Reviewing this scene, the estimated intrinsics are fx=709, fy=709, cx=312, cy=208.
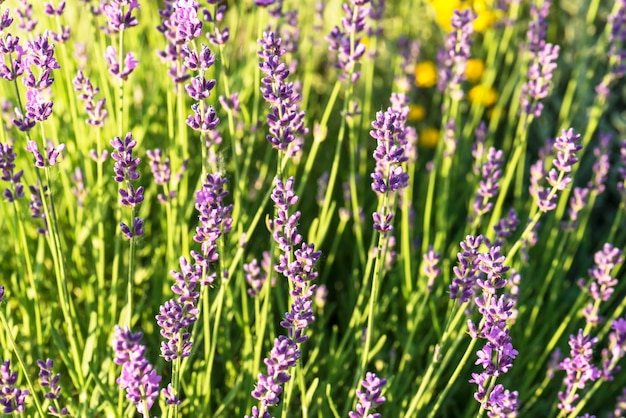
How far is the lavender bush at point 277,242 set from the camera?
171cm

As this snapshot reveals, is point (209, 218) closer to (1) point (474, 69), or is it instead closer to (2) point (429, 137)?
(2) point (429, 137)

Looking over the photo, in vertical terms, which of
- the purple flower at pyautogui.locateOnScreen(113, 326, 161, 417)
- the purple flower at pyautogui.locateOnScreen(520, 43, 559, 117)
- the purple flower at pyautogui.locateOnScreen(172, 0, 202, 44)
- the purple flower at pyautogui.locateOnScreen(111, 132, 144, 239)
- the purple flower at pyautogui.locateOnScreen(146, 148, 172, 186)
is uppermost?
the purple flower at pyautogui.locateOnScreen(172, 0, 202, 44)

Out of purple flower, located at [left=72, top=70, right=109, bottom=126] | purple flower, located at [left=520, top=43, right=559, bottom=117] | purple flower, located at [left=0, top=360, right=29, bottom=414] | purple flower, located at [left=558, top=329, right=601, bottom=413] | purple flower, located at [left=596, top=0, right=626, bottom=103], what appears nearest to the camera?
purple flower, located at [left=0, top=360, right=29, bottom=414]

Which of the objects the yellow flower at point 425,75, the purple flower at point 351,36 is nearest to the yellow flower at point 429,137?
the yellow flower at point 425,75

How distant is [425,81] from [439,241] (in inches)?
59.4

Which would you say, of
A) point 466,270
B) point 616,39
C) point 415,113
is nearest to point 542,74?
point 616,39

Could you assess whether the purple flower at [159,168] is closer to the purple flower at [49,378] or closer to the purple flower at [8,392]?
the purple flower at [49,378]

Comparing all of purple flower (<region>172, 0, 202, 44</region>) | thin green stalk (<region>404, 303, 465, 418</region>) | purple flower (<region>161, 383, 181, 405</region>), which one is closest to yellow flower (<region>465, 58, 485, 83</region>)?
thin green stalk (<region>404, 303, 465, 418</region>)

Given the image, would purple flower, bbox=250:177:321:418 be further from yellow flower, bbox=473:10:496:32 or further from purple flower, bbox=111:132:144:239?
yellow flower, bbox=473:10:496:32

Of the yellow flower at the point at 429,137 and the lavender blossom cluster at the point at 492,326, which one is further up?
the lavender blossom cluster at the point at 492,326

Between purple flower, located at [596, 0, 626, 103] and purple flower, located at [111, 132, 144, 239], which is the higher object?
purple flower, located at [596, 0, 626, 103]

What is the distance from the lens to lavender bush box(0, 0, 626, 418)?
5.59 ft

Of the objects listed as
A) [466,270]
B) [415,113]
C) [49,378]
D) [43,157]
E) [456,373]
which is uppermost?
[43,157]

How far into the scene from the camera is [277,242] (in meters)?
2.02
